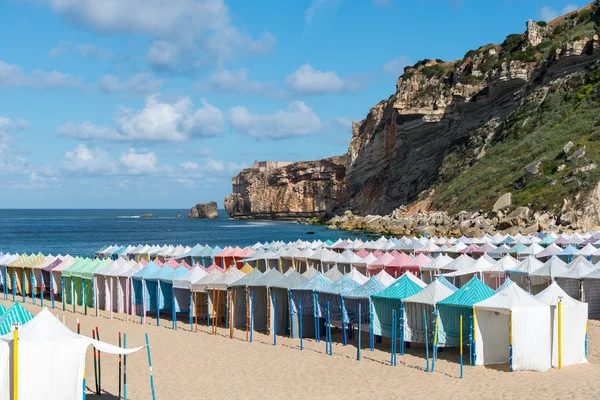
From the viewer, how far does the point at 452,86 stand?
95500 millimetres

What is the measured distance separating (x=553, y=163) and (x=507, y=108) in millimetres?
22119

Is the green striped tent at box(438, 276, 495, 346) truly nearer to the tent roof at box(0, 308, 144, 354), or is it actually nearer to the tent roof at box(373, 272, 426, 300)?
the tent roof at box(373, 272, 426, 300)

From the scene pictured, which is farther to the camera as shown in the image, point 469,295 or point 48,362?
point 469,295

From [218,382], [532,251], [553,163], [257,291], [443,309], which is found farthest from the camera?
[553,163]

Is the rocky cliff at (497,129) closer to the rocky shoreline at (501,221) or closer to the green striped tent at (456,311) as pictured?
the rocky shoreline at (501,221)

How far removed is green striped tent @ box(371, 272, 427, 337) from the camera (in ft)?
67.9

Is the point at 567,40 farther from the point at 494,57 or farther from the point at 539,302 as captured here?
the point at 539,302

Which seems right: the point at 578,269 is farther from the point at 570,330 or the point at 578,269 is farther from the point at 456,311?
the point at 456,311

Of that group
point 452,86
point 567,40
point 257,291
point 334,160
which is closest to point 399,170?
point 452,86

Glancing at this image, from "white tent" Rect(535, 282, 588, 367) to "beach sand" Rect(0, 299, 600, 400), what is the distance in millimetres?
326

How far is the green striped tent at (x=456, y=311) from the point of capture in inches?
755

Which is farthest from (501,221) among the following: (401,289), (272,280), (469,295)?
(469,295)

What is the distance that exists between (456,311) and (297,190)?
5444 inches

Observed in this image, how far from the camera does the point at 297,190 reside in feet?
517
